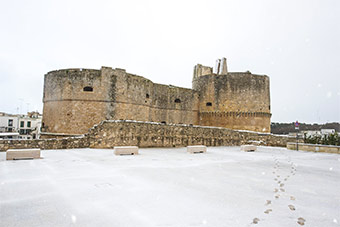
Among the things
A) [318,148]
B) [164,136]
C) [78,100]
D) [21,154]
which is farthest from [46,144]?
[318,148]

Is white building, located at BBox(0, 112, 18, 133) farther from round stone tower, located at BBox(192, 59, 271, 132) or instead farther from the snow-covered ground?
the snow-covered ground

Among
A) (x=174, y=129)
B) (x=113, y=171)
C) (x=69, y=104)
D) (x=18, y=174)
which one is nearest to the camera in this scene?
(x=18, y=174)

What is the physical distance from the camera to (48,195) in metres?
3.66

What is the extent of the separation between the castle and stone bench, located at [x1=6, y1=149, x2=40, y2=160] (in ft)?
29.9

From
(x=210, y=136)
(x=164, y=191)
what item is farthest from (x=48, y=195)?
(x=210, y=136)

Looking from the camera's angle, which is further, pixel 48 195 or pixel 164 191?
pixel 164 191

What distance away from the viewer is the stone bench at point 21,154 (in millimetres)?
7150

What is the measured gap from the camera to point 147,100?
1944 cm

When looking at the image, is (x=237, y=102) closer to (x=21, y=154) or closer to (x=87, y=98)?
(x=87, y=98)

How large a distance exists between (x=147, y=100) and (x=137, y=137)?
791 centimetres

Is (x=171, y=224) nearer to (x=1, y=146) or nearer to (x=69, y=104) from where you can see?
(x=1, y=146)

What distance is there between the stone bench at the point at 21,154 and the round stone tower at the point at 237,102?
1864 cm

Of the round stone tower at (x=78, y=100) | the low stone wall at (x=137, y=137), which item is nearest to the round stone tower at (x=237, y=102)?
the low stone wall at (x=137, y=137)

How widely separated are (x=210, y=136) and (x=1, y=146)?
36.9 feet
